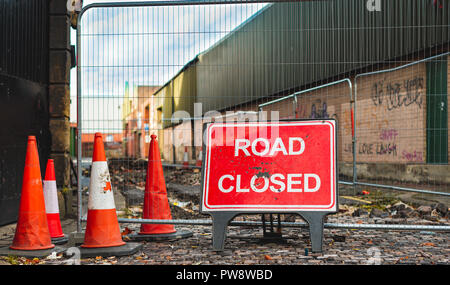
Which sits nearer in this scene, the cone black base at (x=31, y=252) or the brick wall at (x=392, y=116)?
the cone black base at (x=31, y=252)

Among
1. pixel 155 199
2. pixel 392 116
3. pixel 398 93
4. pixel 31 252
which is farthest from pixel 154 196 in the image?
pixel 398 93

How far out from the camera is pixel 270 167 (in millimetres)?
5652

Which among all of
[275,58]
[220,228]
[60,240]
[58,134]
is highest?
[275,58]

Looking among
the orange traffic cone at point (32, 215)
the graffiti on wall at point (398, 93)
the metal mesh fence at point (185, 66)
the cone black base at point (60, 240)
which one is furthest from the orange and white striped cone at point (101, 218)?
the graffiti on wall at point (398, 93)

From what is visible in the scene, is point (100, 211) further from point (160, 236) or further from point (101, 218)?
point (160, 236)

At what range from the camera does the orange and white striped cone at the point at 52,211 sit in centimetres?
629

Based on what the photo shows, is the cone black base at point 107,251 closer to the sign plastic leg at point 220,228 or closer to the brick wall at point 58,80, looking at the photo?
the sign plastic leg at point 220,228

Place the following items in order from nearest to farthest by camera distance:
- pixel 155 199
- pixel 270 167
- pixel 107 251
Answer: pixel 107 251 < pixel 270 167 < pixel 155 199

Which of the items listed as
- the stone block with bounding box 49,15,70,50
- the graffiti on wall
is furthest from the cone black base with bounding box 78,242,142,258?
the graffiti on wall

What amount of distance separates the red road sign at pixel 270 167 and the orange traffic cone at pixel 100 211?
1.03m

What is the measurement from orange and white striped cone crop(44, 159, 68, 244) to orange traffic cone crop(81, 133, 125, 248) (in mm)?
941

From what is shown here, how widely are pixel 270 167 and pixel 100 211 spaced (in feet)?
6.30
